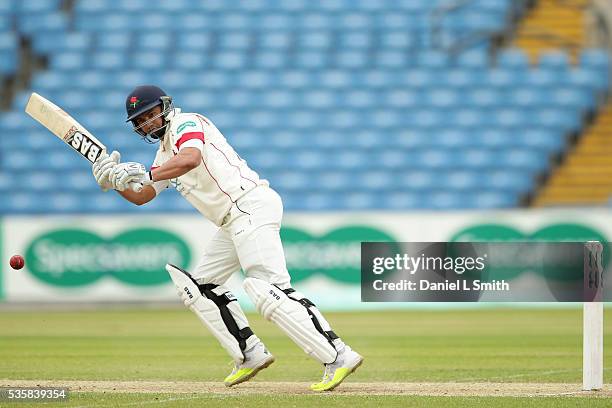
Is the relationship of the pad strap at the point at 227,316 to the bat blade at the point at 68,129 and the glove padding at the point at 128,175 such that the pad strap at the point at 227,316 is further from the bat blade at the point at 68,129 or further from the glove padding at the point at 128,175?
the bat blade at the point at 68,129

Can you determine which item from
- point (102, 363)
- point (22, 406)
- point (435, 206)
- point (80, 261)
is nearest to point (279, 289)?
point (22, 406)

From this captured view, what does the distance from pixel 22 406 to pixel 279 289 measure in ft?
4.91

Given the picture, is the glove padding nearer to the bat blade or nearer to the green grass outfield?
the bat blade

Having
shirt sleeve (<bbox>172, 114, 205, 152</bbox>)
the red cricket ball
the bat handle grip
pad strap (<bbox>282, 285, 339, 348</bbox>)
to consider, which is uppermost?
shirt sleeve (<bbox>172, 114, 205, 152</bbox>)

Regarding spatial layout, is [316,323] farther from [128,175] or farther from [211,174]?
[128,175]

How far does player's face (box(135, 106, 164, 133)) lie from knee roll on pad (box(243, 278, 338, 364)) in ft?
3.38

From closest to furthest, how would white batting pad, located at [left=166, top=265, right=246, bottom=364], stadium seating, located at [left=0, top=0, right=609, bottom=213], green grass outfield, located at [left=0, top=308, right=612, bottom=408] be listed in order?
green grass outfield, located at [left=0, top=308, right=612, bottom=408]
white batting pad, located at [left=166, top=265, right=246, bottom=364]
stadium seating, located at [left=0, top=0, right=609, bottom=213]

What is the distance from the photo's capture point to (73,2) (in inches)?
794

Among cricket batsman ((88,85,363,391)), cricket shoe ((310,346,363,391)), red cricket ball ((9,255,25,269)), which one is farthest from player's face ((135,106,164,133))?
cricket shoe ((310,346,363,391))

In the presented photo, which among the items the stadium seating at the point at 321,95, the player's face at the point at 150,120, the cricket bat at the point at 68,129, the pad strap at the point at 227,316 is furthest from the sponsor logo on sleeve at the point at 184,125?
the stadium seating at the point at 321,95

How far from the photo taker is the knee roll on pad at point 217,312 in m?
6.84

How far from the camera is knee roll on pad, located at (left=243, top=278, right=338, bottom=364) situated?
6434mm

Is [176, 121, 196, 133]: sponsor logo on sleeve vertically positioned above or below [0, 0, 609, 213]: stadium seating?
below

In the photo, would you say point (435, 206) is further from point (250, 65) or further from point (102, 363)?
point (102, 363)
